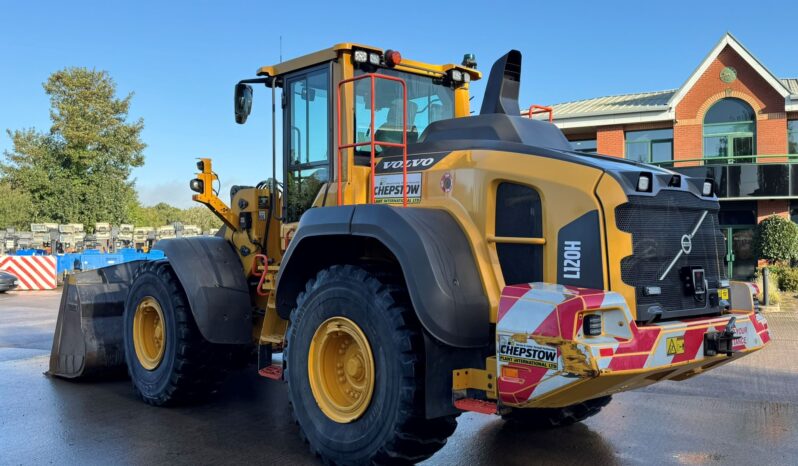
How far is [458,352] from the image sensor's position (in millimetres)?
4223

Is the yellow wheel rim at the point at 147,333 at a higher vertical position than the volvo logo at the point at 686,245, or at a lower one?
lower

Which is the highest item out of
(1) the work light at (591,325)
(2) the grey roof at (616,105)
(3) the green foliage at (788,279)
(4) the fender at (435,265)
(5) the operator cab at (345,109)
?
(2) the grey roof at (616,105)

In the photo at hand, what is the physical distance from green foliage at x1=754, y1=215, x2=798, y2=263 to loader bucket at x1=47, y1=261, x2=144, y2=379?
17640 millimetres

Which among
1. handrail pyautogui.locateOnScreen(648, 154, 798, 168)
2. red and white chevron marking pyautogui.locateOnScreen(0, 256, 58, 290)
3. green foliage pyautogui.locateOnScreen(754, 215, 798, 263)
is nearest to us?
green foliage pyautogui.locateOnScreen(754, 215, 798, 263)

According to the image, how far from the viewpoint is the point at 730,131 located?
74.2 feet

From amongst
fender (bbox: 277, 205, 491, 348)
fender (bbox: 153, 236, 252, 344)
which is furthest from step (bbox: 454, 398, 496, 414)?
fender (bbox: 153, 236, 252, 344)

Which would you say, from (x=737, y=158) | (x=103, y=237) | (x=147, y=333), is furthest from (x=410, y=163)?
(x=103, y=237)

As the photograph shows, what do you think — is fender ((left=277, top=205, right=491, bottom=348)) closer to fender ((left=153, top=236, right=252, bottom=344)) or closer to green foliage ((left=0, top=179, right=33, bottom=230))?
fender ((left=153, top=236, right=252, bottom=344))

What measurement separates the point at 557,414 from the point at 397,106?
9.00 ft

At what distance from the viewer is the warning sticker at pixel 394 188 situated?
4773mm

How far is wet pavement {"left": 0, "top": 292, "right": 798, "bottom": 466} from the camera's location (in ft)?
16.3

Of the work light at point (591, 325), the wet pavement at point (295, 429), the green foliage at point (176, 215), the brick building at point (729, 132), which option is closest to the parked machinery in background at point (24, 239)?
the brick building at point (729, 132)

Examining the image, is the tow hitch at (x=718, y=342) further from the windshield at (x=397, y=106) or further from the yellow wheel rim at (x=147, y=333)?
the yellow wheel rim at (x=147, y=333)

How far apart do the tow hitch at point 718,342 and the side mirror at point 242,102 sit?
13.2 ft
